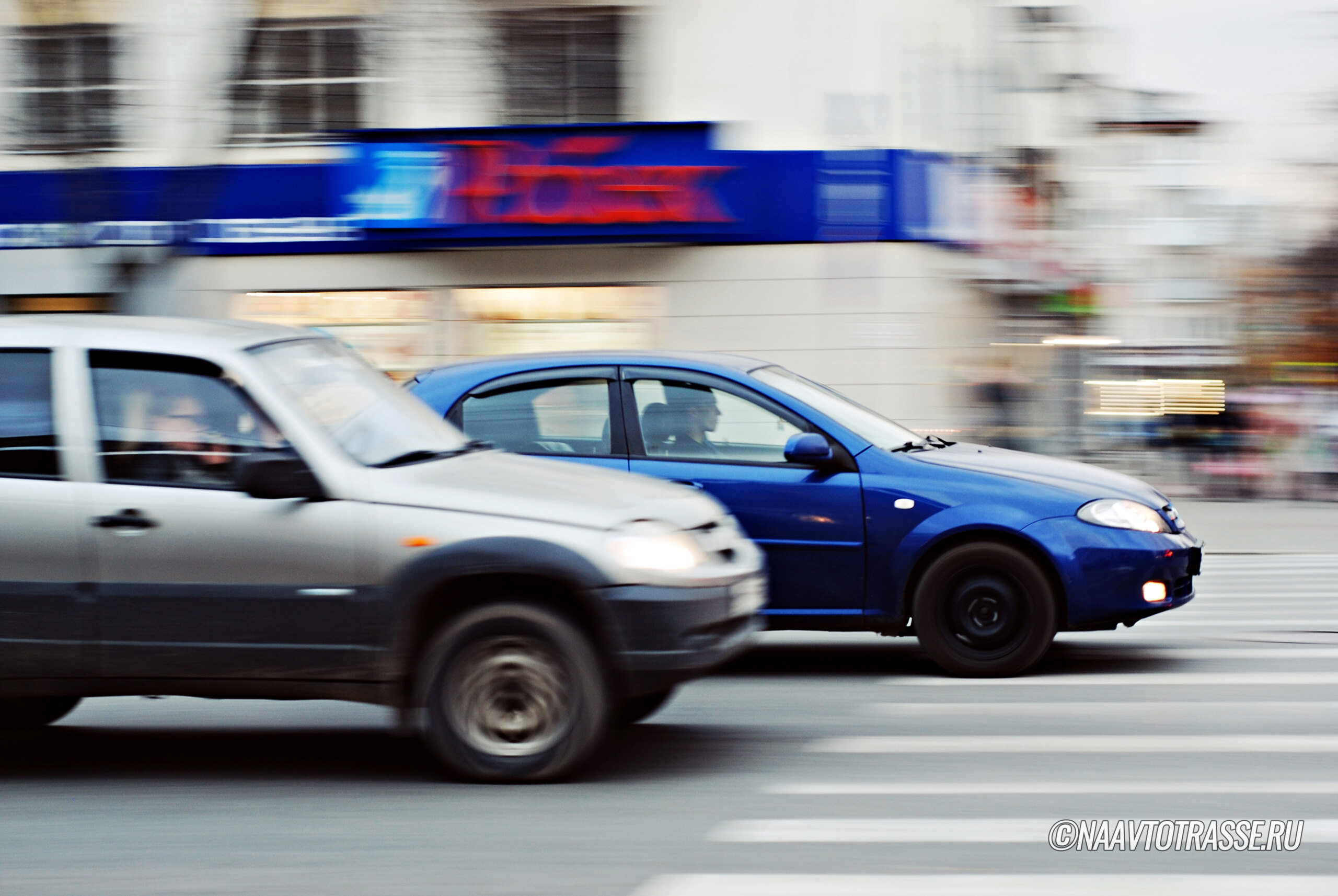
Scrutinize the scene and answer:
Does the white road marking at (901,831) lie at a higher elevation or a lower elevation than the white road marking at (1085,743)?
higher

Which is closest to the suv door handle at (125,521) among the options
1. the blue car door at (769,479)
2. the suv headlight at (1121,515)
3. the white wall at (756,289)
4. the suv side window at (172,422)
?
the suv side window at (172,422)

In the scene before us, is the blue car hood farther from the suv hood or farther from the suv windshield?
the suv windshield

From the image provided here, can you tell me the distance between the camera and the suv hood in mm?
5543

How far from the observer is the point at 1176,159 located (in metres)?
59.1

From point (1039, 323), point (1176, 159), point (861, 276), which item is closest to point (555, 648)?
point (861, 276)

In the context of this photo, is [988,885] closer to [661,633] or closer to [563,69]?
[661,633]

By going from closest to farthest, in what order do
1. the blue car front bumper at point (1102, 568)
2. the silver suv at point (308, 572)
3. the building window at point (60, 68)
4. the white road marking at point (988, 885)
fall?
the white road marking at point (988, 885) < the silver suv at point (308, 572) < the blue car front bumper at point (1102, 568) < the building window at point (60, 68)

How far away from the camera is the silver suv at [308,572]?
5.50 meters

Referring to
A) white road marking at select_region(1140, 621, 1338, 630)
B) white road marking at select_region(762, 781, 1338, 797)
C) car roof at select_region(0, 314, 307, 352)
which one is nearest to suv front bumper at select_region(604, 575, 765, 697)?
white road marking at select_region(762, 781, 1338, 797)

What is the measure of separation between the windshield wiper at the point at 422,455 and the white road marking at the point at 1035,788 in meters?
1.71

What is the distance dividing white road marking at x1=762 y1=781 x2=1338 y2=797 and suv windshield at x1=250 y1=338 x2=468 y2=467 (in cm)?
183

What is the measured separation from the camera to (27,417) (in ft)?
18.7

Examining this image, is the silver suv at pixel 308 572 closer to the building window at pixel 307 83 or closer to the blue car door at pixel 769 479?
the blue car door at pixel 769 479

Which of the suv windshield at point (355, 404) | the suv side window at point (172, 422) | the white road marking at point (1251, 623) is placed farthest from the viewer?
the white road marking at point (1251, 623)
